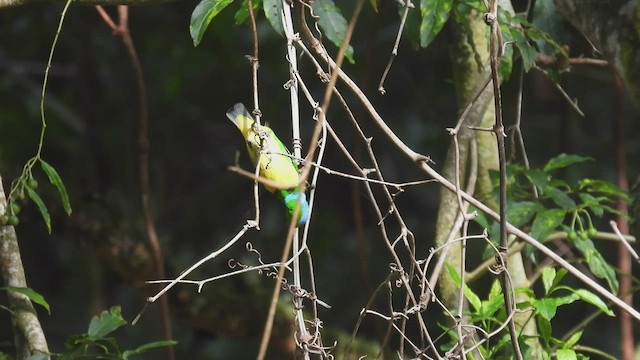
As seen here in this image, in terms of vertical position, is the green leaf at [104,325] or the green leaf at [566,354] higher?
the green leaf at [566,354]

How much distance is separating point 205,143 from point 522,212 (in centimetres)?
188

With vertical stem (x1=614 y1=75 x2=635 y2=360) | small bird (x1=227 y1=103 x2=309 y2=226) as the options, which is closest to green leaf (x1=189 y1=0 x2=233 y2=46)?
small bird (x1=227 y1=103 x2=309 y2=226)

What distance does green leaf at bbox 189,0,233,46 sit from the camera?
63.8 inches

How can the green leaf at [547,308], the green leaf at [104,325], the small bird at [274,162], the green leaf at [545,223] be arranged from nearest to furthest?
the small bird at [274,162] → the green leaf at [547,308] → the green leaf at [104,325] → the green leaf at [545,223]

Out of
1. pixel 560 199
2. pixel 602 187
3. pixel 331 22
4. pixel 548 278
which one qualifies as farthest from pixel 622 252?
pixel 331 22

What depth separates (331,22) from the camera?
5.69ft

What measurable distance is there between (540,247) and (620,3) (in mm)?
410

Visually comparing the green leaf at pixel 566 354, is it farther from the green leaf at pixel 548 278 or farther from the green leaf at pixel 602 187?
the green leaf at pixel 602 187

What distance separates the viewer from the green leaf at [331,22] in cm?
172

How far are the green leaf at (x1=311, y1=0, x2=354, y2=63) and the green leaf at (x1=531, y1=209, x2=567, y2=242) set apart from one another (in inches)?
20.0

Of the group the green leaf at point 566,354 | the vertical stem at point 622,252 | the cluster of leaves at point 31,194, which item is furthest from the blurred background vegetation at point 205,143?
the green leaf at point 566,354

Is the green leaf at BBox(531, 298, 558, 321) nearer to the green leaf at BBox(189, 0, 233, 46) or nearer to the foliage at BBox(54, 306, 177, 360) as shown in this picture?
the foliage at BBox(54, 306, 177, 360)

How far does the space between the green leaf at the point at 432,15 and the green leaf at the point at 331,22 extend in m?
0.14

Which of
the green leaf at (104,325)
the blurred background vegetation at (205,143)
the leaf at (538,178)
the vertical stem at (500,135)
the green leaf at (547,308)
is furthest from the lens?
the blurred background vegetation at (205,143)
